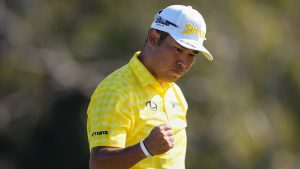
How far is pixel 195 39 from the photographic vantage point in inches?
219

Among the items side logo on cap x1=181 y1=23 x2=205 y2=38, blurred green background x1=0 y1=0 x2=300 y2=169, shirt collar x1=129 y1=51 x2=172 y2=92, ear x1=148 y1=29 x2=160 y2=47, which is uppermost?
side logo on cap x1=181 y1=23 x2=205 y2=38

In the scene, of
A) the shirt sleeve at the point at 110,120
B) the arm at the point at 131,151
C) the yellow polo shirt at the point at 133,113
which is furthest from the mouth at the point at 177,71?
the arm at the point at 131,151

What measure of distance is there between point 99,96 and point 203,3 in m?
11.3

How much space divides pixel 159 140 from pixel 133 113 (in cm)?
37

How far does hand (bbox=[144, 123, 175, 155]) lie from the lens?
16.3ft

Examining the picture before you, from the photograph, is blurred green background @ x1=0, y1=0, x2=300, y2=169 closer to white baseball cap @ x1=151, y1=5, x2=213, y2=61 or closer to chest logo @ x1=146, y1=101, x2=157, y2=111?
white baseball cap @ x1=151, y1=5, x2=213, y2=61

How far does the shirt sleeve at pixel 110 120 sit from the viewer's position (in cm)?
518

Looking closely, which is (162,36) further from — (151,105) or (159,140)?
(159,140)

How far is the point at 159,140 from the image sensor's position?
4.97 metres

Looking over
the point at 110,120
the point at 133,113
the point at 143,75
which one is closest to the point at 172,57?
the point at 143,75

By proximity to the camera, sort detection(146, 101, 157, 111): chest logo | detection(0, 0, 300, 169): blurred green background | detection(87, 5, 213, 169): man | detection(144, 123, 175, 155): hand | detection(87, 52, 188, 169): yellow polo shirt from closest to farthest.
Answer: detection(144, 123, 175, 155): hand < detection(87, 5, 213, 169): man < detection(87, 52, 188, 169): yellow polo shirt < detection(146, 101, 157, 111): chest logo < detection(0, 0, 300, 169): blurred green background

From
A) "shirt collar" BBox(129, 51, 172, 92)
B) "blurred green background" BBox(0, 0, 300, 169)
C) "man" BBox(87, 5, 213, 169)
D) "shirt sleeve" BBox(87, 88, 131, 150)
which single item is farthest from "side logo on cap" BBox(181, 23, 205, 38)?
"blurred green background" BBox(0, 0, 300, 169)

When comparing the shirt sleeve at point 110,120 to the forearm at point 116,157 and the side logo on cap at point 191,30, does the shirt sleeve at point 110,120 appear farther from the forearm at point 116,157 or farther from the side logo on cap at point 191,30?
the side logo on cap at point 191,30

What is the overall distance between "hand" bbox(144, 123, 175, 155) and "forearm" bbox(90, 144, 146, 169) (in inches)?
2.6
